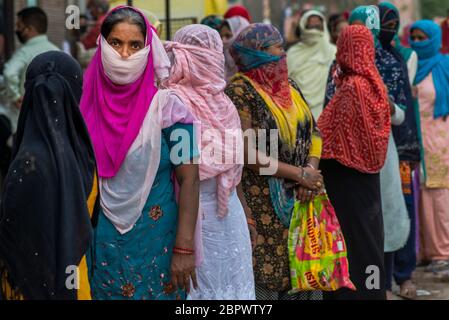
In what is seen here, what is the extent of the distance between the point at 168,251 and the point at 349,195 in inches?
67.2

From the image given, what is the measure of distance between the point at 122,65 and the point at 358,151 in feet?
6.12

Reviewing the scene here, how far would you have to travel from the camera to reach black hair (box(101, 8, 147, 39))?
3.53m

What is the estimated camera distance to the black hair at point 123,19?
11.6ft

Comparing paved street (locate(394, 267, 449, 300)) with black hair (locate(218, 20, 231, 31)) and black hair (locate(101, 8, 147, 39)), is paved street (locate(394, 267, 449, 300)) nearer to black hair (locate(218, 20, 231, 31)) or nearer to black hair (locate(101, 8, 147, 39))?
black hair (locate(218, 20, 231, 31))

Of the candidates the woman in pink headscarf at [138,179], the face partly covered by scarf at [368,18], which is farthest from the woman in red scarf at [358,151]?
the woman in pink headscarf at [138,179]

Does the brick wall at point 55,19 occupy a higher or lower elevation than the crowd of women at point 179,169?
higher

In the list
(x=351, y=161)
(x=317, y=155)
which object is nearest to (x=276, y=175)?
(x=317, y=155)

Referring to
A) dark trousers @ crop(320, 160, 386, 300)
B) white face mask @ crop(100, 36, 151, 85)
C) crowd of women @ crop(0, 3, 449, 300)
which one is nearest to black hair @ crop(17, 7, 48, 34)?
crowd of women @ crop(0, 3, 449, 300)

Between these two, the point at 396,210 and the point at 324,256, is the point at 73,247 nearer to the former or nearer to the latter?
the point at 324,256

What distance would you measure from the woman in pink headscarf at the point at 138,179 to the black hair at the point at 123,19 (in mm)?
54

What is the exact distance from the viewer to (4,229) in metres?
2.74

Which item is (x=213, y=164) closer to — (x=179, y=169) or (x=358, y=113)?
(x=179, y=169)

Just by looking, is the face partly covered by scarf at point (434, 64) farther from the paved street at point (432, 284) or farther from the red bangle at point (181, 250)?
the red bangle at point (181, 250)

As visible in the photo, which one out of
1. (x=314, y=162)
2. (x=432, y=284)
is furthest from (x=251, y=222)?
(x=432, y=284)
